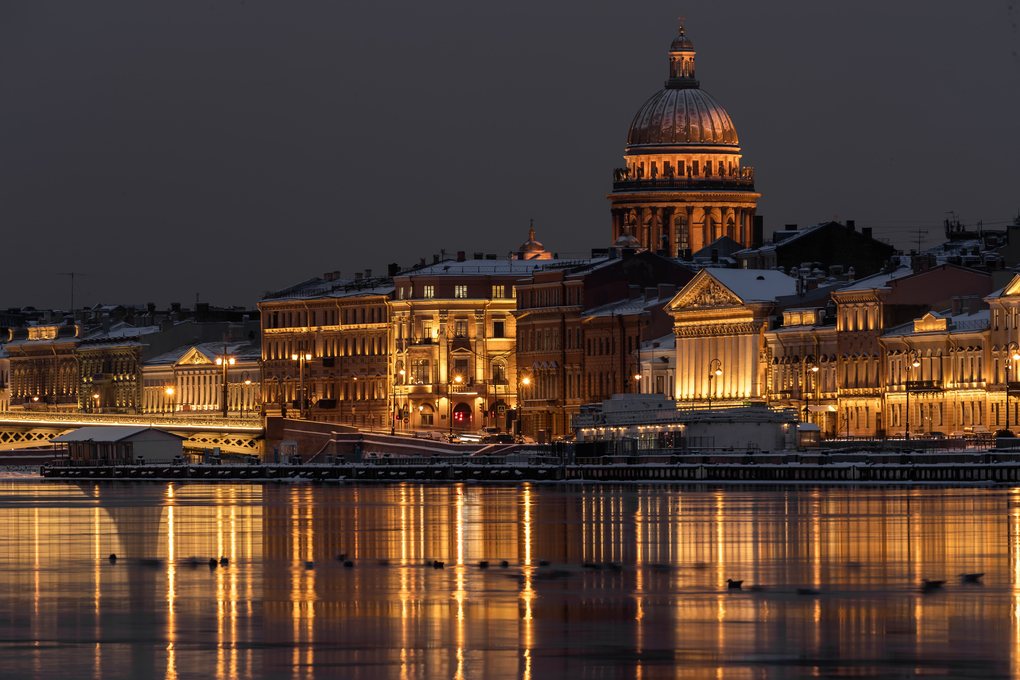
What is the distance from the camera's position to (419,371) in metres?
155

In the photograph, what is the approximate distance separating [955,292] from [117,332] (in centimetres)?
8701

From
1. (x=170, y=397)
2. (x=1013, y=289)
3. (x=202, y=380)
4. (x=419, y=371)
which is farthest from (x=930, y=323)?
(x=170, y=397)

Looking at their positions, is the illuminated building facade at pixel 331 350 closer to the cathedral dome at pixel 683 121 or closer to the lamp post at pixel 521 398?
the lamp post at pixel 521 398

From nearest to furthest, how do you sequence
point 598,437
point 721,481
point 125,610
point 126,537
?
1. point 125,610
2. point 126,537
3. point 721,481
4. point 598,437

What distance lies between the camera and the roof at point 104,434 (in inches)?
5089

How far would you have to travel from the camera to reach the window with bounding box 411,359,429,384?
15438 cm

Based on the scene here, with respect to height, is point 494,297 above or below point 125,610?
above

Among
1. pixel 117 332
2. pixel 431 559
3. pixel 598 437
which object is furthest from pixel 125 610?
pixel 117 332

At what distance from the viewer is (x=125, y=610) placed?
32156mm

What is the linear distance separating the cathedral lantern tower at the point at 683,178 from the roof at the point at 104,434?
210 feet

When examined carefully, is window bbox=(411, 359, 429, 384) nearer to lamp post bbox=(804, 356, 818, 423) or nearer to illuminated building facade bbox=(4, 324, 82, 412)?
lamp post bbox=(804, 356, 818, 423)

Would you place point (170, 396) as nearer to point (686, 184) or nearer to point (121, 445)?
point (686, 184)

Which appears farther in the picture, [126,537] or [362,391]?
[362,391]

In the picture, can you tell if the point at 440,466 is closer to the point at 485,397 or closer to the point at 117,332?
the point at 485,397
